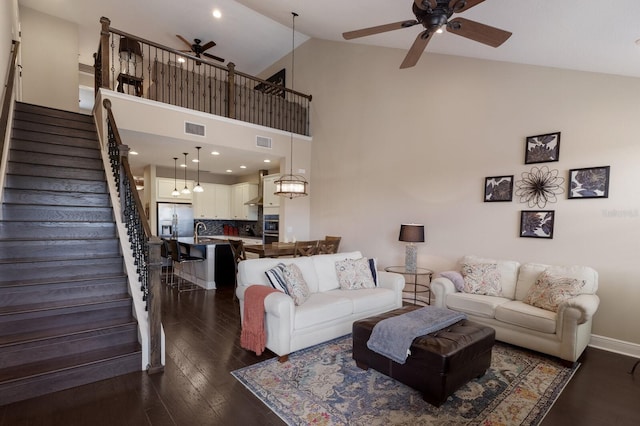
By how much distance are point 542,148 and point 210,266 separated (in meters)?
5.61

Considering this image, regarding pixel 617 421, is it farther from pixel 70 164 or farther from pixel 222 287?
pixel 70 164

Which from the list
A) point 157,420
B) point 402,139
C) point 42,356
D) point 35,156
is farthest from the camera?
point 402,139

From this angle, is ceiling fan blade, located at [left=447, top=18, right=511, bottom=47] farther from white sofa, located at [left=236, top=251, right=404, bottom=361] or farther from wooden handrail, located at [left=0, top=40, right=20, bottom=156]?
wooden handrail, located at [left=0, top=40, right=20, bottom=156]

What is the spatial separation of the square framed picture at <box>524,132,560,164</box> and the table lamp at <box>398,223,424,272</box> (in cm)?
165

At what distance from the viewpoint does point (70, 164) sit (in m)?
4.24

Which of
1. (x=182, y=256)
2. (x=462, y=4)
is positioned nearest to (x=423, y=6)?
(x=462, y=4)

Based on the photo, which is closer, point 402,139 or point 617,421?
point 617,421

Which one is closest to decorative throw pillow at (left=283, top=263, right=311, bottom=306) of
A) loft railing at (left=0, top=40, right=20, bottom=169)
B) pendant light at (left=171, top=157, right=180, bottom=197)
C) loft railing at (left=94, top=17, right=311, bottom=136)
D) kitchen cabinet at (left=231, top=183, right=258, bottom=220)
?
loft railing at (left=0, top=40, right=20, bottom=169)

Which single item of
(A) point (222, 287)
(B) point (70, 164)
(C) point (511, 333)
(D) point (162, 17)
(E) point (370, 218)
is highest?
(D) point (162, 17)

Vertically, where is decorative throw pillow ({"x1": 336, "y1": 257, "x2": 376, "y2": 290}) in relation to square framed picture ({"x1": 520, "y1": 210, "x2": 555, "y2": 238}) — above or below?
below

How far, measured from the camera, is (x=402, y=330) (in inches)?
101

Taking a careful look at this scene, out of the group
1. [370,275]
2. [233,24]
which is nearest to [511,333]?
[370,275]

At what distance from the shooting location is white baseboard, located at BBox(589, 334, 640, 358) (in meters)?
3.30

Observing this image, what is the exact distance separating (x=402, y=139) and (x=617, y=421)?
4.23 meters
